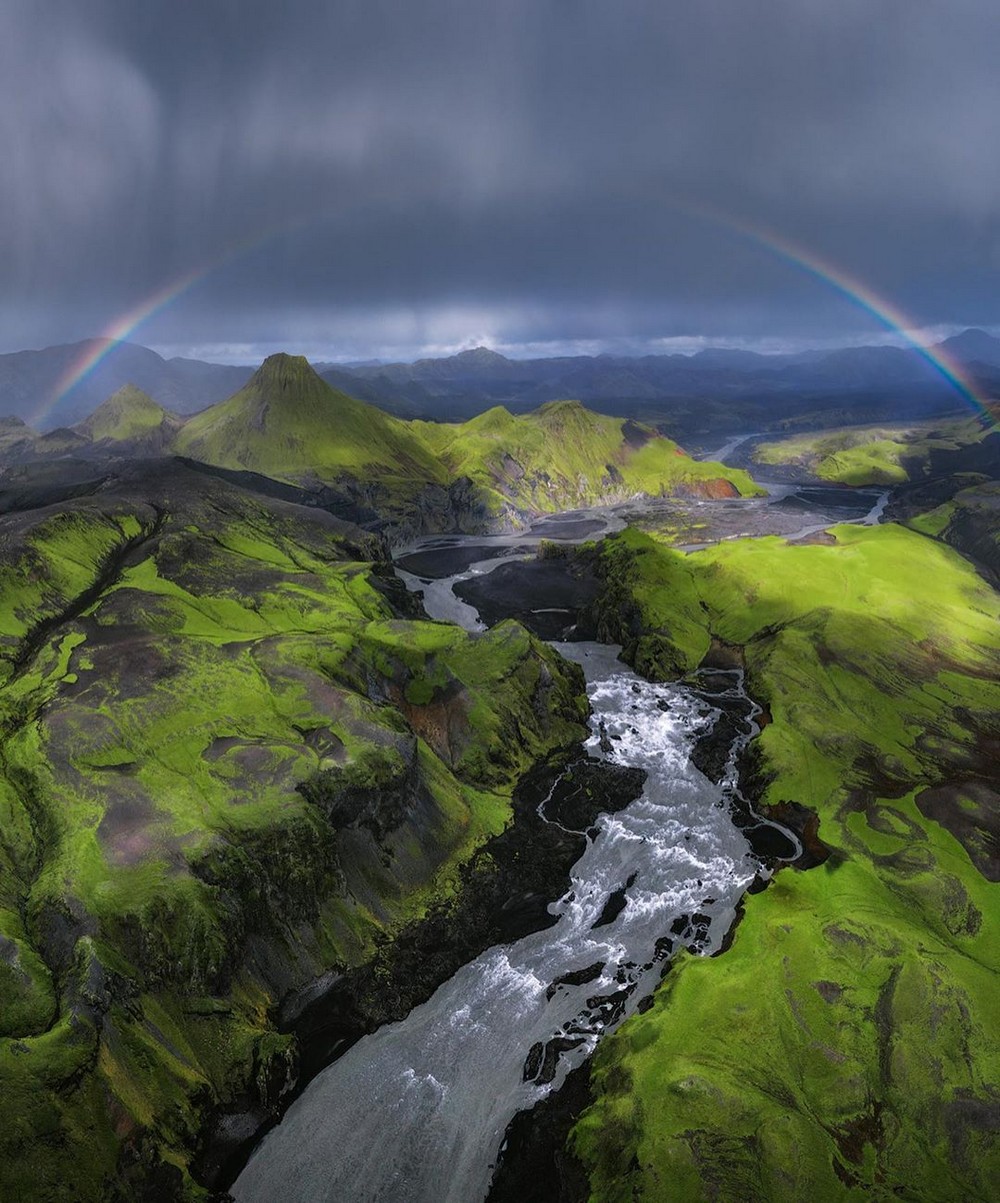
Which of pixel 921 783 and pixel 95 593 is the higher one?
pixel 95 593

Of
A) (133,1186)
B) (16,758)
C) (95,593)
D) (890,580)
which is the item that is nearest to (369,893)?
(133,1186)

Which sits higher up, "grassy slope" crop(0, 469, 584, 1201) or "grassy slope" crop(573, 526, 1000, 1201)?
"grassy slope" crop(0, 469, 584, 1201)

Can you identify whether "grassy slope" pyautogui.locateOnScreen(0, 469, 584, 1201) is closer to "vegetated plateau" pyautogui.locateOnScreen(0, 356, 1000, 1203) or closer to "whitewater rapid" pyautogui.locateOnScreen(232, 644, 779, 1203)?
"vegetated plateau" pyautogui.locateOnScreen(0, 356, 1000, 1203)

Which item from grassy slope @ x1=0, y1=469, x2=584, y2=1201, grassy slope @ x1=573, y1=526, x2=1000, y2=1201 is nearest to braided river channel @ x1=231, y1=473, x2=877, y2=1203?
grassy slope @ x1=573, y1=526, x2=1000, y2=1201

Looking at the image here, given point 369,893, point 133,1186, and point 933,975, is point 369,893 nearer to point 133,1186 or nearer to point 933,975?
point 133,1186

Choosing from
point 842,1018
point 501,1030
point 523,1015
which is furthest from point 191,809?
point 842,1018
